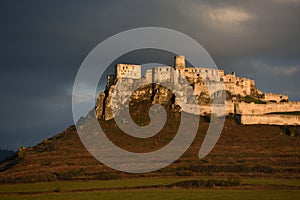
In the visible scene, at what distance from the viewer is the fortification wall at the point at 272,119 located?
124438 millimetres

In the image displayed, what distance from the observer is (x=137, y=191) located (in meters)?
76.8

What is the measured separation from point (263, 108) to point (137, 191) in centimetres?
6062

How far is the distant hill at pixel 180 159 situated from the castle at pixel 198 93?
390 cm

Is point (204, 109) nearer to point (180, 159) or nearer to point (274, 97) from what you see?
point (274, 97)

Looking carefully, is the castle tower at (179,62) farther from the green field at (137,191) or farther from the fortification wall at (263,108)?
the green field at (137,191)

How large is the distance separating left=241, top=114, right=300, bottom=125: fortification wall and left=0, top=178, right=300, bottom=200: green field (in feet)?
134

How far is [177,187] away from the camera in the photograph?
3145 inches

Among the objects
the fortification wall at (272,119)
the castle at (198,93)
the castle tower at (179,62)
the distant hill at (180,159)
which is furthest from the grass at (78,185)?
the castle tower at (179,62)

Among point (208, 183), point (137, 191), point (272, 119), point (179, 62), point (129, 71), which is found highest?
point (179, 62)

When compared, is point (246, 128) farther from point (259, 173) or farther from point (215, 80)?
point (259, 173)

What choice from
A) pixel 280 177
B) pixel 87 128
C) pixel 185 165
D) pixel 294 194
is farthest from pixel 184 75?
pixel 294 194

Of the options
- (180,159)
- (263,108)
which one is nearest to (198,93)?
(263,108)

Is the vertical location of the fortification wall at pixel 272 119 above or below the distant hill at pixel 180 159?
above

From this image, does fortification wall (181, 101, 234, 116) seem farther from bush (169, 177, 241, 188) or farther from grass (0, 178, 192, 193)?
bush (169, 177, 241, 188)
